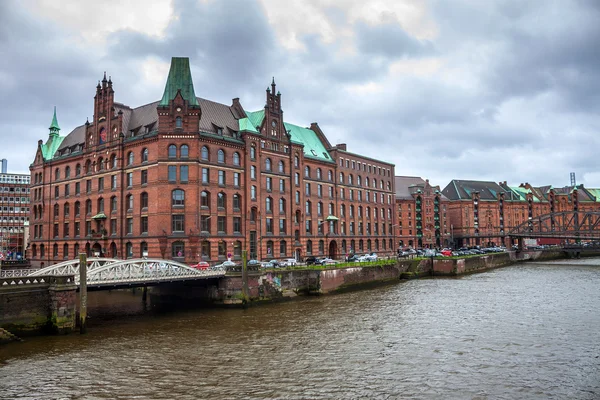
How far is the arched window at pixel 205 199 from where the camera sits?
60.8 meters

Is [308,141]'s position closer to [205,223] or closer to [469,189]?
[205,223]

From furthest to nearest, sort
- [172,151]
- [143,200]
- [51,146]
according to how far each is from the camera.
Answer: [51,146] → [143,200] → [172,151]

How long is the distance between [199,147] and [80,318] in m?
30.4

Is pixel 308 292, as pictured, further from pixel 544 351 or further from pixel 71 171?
pixel 71 171

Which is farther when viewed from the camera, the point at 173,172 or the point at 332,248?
the point at 332,248

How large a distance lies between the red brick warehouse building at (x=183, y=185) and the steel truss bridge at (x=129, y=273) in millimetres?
13917

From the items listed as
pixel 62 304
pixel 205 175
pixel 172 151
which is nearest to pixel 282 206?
pixel 205 175

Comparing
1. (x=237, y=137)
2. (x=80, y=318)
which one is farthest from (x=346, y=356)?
(x=237, y=137)

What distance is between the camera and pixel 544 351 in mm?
28484

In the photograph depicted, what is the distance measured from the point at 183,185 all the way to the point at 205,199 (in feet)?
11.3

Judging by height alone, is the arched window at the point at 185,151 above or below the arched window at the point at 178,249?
above

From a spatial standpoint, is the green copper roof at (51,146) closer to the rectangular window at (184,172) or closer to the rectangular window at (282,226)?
the rectangular window at (184,172)

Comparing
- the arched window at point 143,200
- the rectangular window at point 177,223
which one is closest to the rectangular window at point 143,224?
the arched window at point 143,200

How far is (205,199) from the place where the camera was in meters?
61.5
